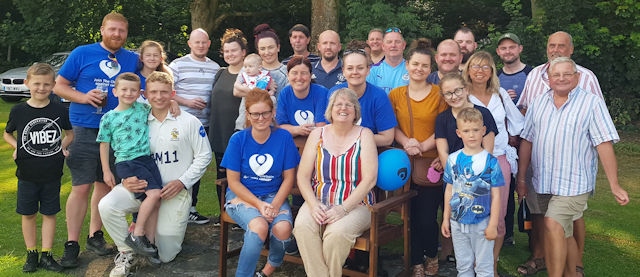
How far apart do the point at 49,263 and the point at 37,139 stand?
1.00 m

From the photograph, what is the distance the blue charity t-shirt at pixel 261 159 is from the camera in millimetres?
4305

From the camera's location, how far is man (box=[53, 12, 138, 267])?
4777 millimetres

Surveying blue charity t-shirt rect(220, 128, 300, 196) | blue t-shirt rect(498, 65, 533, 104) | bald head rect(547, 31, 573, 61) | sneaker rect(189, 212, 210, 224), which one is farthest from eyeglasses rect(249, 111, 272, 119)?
bald head rect(547, 31, 573, 61)

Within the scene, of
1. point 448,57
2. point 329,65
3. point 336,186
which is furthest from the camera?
point 329,65

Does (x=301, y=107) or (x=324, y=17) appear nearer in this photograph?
(x=301, y=107)

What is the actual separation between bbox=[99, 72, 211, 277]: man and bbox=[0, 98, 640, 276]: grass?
66 cm

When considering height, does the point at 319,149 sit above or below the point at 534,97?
below

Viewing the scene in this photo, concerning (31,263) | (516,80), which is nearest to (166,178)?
(31,263)

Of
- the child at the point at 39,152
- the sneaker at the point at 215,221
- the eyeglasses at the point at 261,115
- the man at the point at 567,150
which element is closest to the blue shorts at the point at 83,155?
the child at the point at 39,152

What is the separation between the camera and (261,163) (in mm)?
4309

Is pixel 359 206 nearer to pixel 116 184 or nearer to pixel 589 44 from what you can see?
pixel 116 184

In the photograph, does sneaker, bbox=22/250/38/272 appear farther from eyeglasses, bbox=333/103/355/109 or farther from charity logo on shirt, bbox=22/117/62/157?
eyeglasses, bbox=333/103/355/109

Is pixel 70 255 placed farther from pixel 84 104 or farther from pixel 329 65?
pixel 329 65

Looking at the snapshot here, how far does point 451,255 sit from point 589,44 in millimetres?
9034
